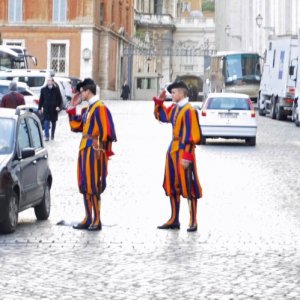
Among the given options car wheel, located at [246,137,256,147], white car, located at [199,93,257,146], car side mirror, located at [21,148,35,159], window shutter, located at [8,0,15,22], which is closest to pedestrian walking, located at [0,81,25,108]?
white car, located at [199,93,257,146]

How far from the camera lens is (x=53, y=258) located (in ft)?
39.8

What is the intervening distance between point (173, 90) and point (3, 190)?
2.27 meters

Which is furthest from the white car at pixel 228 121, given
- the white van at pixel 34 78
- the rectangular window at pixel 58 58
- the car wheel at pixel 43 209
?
the rectangular window at pixel 58 58

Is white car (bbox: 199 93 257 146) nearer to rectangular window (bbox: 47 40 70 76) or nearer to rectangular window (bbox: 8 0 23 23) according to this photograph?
rectangular window (bbox: 47 40 70 76)

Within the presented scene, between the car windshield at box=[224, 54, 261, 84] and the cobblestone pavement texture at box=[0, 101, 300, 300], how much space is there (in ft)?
147

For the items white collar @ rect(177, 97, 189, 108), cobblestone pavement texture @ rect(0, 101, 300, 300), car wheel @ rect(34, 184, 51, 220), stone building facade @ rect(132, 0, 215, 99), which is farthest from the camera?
stone building facade @ rect(132, 0, 215, 99)

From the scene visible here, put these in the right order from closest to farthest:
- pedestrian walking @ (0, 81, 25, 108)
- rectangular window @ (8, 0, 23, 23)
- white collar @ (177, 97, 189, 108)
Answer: white collar @ (177, 97, 189, 108)
pedestrian walking @ (0, 81, 25, 108)
rectangular window @ (8, 0, 23, 23)

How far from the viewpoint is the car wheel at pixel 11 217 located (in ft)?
46.2

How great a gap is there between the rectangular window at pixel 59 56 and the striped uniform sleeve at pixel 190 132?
69444 millimetres

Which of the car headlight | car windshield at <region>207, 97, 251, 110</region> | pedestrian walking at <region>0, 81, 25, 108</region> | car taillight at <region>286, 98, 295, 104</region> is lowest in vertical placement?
car taillight at <region>286, 98, 295, 104</region>

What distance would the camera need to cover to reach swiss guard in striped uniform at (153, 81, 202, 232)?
14.8 meters

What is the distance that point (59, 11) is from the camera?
83812mm

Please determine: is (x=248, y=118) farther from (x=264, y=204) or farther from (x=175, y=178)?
(x=175, y=178)

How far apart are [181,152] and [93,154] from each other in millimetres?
984
